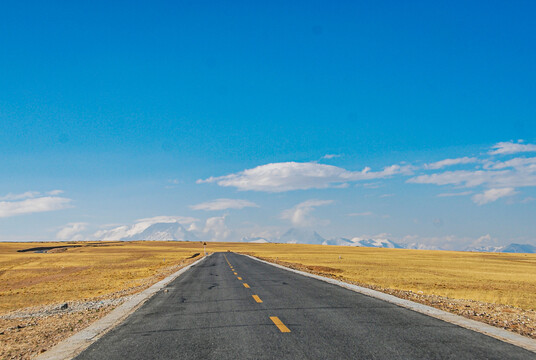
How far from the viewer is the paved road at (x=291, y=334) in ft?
20.9

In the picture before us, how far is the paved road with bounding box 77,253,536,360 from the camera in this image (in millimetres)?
6383

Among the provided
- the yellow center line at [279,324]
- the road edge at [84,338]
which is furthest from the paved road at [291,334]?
the road edge at [84,338]

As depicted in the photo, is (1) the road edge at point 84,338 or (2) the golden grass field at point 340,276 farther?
(2) the golden grass field at point 340,276

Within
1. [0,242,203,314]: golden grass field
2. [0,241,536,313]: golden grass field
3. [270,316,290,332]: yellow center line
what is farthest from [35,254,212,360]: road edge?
[0,242,203,314]: golden grass field

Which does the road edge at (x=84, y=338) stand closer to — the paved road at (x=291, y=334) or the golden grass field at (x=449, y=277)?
the paved road at (x=291, y=334)

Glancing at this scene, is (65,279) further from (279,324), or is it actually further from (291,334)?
(291,334)

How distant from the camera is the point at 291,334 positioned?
765 centimetres

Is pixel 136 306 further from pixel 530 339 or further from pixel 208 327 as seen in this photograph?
pixel 530 339

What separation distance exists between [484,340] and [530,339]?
1.06 m

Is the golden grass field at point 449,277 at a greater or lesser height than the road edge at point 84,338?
lesser

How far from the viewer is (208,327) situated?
864 cm

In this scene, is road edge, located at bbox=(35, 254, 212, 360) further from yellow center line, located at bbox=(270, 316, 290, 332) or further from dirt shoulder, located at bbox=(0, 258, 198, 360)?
yellow center line, located at bbox=(270, 316, 290, 332)

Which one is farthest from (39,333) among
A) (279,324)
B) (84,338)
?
(279,324)

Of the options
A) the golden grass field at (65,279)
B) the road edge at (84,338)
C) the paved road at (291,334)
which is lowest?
the golden grass field at (65,279)
